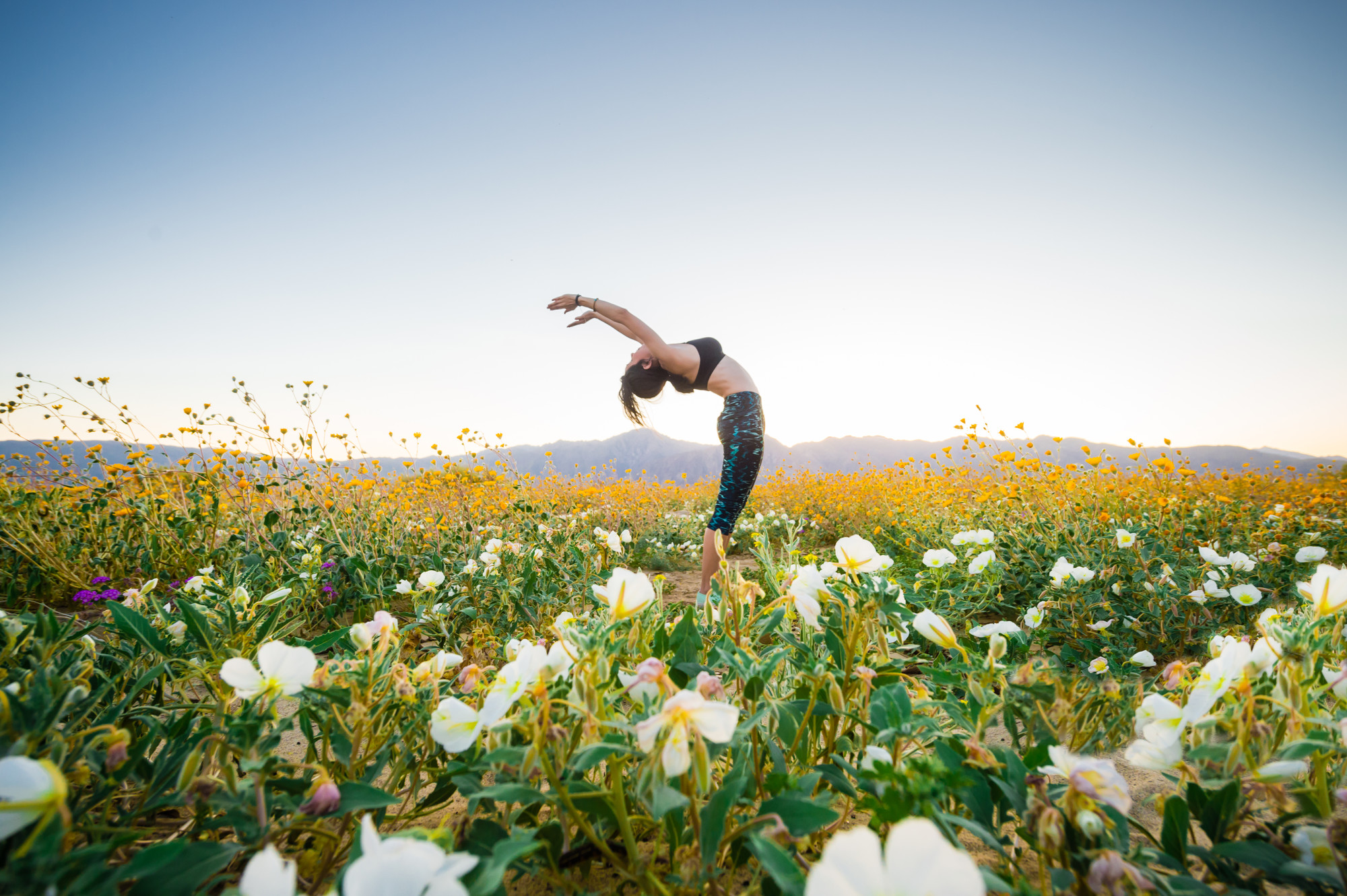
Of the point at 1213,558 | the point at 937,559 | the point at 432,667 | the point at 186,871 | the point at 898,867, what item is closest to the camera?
the point at 898,867

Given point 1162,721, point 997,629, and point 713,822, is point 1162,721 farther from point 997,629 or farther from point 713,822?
point 713,822

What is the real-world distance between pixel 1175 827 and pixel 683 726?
2.18ft

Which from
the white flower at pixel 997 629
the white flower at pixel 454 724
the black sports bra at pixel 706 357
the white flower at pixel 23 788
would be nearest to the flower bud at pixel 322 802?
the white flower at pixel 454 724

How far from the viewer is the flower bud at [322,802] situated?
2.05 ft

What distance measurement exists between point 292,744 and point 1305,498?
23.3 feet

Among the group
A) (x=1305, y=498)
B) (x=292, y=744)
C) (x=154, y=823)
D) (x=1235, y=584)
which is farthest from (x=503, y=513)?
(x=1305, y=498)

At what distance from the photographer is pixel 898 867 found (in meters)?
0.40

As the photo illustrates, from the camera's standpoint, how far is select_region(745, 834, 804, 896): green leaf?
450 mm

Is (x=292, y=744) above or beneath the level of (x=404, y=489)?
beneath

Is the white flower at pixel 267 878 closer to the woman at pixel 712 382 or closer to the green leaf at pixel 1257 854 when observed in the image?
the green leaf at pixel 1257 854

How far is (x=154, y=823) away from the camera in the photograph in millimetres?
862

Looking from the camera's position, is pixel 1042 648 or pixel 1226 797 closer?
pixel 1226 797

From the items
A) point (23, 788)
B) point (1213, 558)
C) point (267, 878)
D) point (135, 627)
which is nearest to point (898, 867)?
point (267, 878)

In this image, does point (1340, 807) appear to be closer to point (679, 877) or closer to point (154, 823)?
point (679, 877)
